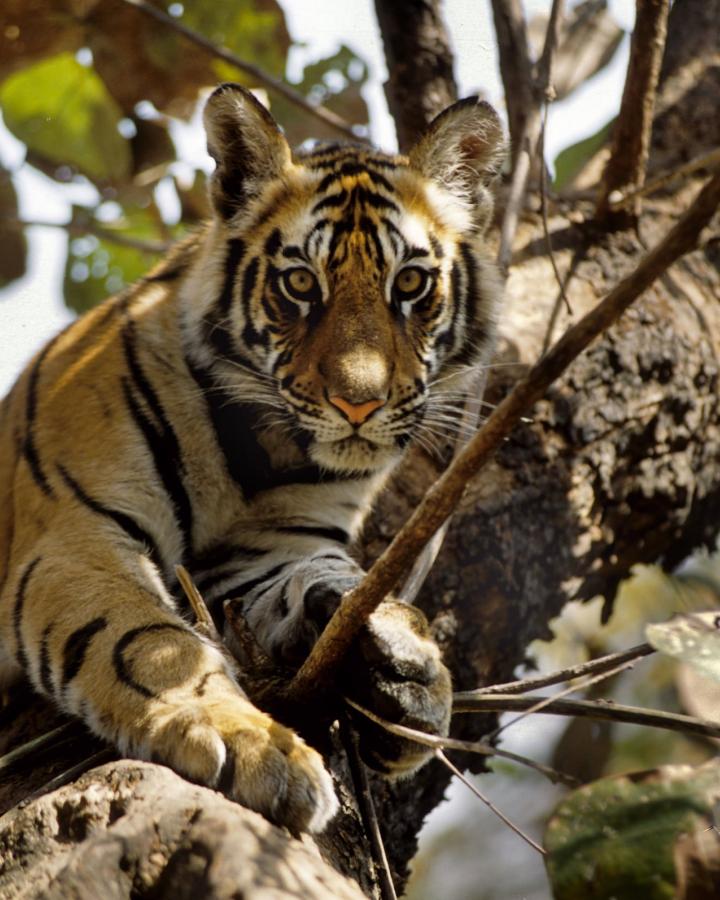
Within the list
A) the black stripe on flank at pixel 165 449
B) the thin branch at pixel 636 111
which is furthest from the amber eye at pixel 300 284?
the thin branch at pixel 636 111

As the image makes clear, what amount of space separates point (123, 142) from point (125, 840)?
12.5ft

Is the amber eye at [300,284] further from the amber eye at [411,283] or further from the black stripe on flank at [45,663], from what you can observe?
the black stripe on flank at [45,663]

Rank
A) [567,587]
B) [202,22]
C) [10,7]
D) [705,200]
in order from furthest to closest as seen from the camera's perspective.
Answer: [202,22] → [10,7] → [567,587] → [705,200]

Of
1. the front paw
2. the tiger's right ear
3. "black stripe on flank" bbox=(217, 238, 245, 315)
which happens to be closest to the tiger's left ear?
the tiger's right ear

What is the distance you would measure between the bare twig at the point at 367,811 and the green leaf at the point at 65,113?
3.33m

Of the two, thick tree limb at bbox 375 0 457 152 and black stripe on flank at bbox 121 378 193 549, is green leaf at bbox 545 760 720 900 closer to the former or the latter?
black stripe on flank at bbox 121 378 193 549

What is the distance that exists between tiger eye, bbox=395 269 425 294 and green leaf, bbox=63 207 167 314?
270 centimetres

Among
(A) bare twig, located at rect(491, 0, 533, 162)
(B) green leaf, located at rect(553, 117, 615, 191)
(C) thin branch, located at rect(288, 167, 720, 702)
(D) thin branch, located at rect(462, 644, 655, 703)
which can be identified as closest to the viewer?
(C) thin branch, located at rect(288, 167, 720, 702)

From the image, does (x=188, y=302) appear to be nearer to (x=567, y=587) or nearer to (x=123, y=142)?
(x=567, y=587)

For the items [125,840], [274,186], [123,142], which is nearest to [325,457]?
[274,186]

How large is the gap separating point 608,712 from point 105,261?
14.4 feet

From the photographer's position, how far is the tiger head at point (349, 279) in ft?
8.78

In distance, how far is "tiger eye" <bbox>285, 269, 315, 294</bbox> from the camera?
2771mm

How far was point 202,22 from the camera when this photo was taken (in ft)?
15.4
